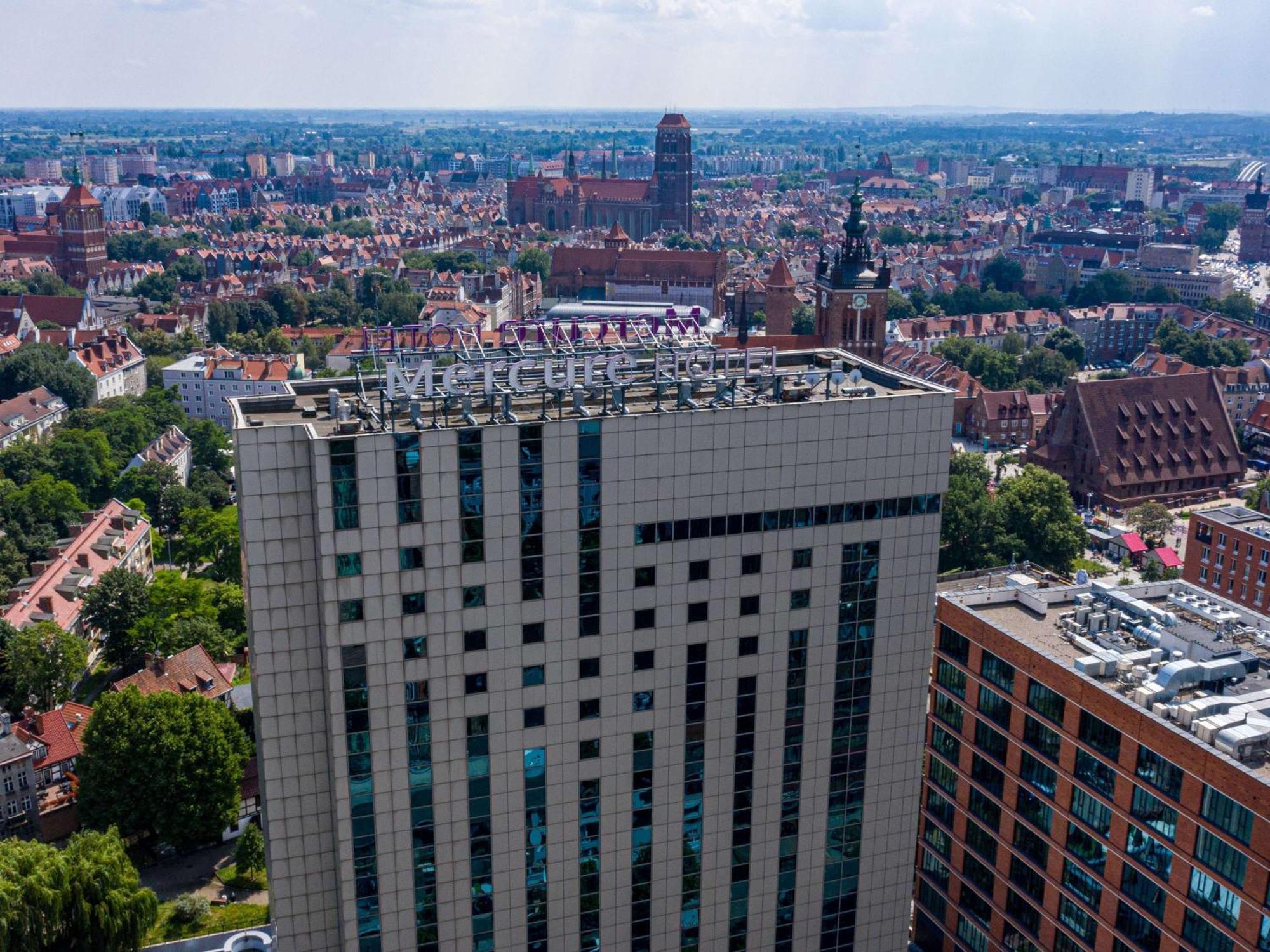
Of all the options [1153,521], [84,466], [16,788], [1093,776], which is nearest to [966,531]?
[1153,521]

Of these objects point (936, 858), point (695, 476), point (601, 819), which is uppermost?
point (695, 476)

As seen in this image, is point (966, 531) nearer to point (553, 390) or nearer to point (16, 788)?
point (553, 390)

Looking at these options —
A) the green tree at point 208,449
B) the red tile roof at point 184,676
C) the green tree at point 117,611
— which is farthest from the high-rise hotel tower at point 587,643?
the green tree at point 208,449

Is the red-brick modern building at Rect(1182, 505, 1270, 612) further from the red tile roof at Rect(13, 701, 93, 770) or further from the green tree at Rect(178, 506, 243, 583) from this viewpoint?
the red tile roof at Rect(13, 701, 93, 770)

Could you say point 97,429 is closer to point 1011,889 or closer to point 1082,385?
point 1082,385

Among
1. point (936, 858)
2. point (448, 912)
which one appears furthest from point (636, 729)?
point (936, 858)

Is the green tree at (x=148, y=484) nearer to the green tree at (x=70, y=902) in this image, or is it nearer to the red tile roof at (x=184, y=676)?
the red tile roof at (x=184, y=676)
